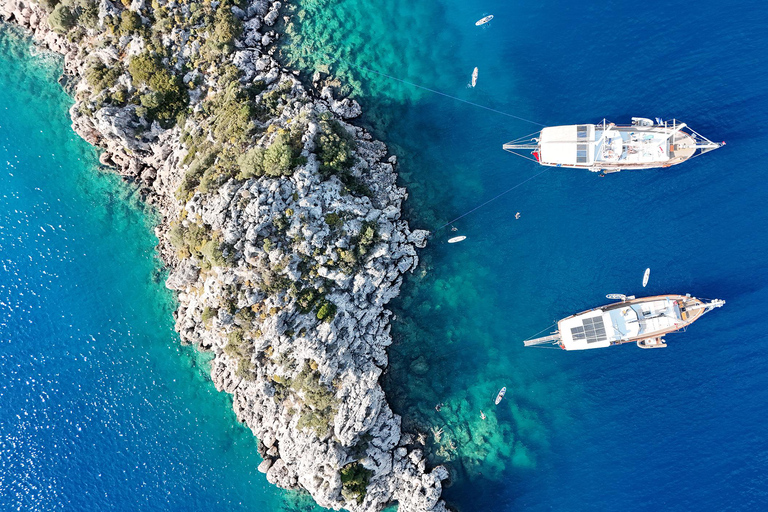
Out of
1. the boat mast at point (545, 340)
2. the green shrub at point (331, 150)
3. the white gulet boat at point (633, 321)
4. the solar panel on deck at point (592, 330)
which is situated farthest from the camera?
the boat mast at point (545, 340)

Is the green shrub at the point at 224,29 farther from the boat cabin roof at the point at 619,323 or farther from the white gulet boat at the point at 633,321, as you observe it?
the boat cabin roof at the point at 619,323

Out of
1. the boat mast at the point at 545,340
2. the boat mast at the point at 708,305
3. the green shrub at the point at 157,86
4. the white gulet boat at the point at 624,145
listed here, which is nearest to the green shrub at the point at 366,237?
the boat mast at the point at 545,340

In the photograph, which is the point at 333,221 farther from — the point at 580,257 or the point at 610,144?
the point at 610,144

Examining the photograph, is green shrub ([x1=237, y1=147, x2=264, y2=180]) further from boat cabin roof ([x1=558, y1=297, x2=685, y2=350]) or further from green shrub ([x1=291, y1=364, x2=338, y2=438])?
boat cabin roof ([x1=558, y1=297, x2=685, y2=350])

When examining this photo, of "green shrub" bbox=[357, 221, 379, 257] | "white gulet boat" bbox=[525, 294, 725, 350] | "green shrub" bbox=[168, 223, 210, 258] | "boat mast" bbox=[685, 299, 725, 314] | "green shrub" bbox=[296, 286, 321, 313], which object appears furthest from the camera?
"white gulet boat" bbox=[525, 294, 725, 350]

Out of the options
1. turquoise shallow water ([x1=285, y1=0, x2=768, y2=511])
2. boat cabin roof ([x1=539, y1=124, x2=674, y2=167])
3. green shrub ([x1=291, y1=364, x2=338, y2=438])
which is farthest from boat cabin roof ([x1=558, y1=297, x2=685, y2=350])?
green shrub ([x1=291, y1=364, x2=338, y2=438])

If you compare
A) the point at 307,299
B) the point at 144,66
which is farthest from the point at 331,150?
the point at 144,66
